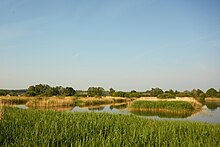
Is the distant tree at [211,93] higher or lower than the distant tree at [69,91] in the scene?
lower

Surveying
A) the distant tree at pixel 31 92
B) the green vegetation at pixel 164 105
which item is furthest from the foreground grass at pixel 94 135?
the distant tree at pixel 31 92

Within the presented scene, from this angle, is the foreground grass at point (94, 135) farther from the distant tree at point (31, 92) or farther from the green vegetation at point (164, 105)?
the distant tree at point (31, 92)

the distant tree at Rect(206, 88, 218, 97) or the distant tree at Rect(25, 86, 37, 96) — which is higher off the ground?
the distant tree at Rect(25, 86, 37, 96)

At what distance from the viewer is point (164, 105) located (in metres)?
29.5

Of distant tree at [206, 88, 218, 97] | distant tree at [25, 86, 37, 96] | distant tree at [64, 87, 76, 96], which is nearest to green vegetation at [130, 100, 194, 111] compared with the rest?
distant tree at [25, 86, 37, 96]

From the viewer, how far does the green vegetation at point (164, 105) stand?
28.9 metres

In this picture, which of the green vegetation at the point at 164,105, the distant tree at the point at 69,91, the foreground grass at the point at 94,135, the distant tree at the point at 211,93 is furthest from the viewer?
the distant tree at the point at 211,93

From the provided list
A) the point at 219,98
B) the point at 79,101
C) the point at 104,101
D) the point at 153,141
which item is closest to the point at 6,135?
the point at 153,141

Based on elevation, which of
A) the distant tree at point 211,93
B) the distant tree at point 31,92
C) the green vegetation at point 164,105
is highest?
the distant tree at point 31,92

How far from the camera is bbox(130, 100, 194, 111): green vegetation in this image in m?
28.9

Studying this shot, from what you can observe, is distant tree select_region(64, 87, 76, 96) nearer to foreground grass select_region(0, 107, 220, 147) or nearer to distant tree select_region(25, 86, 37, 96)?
distant tree select_region(25, 86, 37, 96)

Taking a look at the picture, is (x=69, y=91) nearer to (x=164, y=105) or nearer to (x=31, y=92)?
(x=31, y=92)

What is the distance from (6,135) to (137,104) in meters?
24.4

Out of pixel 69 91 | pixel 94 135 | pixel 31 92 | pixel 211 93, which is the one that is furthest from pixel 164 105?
pixel 211 93
